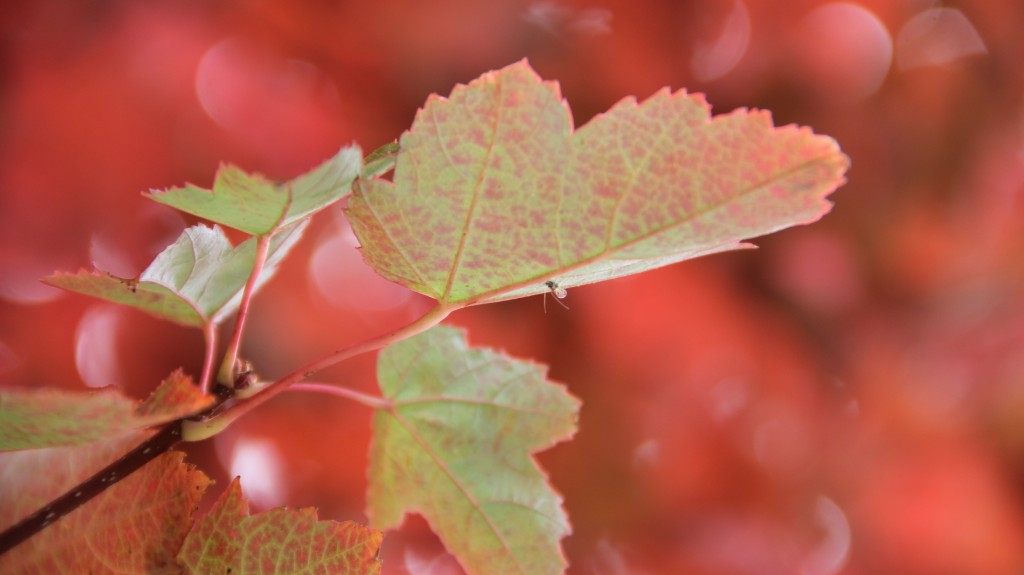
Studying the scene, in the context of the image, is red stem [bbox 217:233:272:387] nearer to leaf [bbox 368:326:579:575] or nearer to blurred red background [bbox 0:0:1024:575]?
leaf [bbox 368:326:579:575]

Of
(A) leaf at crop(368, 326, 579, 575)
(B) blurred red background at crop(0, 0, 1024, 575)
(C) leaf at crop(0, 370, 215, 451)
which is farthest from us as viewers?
(B) blurred red background at crop(0, 0, 1024, 575)

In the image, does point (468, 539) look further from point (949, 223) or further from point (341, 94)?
point (949, 223)

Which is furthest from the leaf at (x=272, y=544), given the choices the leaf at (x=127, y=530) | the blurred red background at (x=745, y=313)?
the blurred red background at (x=745, y=313)

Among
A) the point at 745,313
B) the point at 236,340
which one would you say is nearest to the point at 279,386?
the point at 236,340

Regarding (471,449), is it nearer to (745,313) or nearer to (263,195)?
(263,195)

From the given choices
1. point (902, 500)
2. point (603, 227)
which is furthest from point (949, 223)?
point (603, 227)

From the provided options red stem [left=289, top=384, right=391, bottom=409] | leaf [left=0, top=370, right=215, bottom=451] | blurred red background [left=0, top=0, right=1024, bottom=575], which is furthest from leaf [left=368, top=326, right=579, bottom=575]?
blurred red background [left=0, top=0, right=1024, bottom=575]

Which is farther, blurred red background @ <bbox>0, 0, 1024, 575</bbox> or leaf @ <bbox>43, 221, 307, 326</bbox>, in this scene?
blurred red background @ <bbox>0, 0, 1024, 575</bbox>
